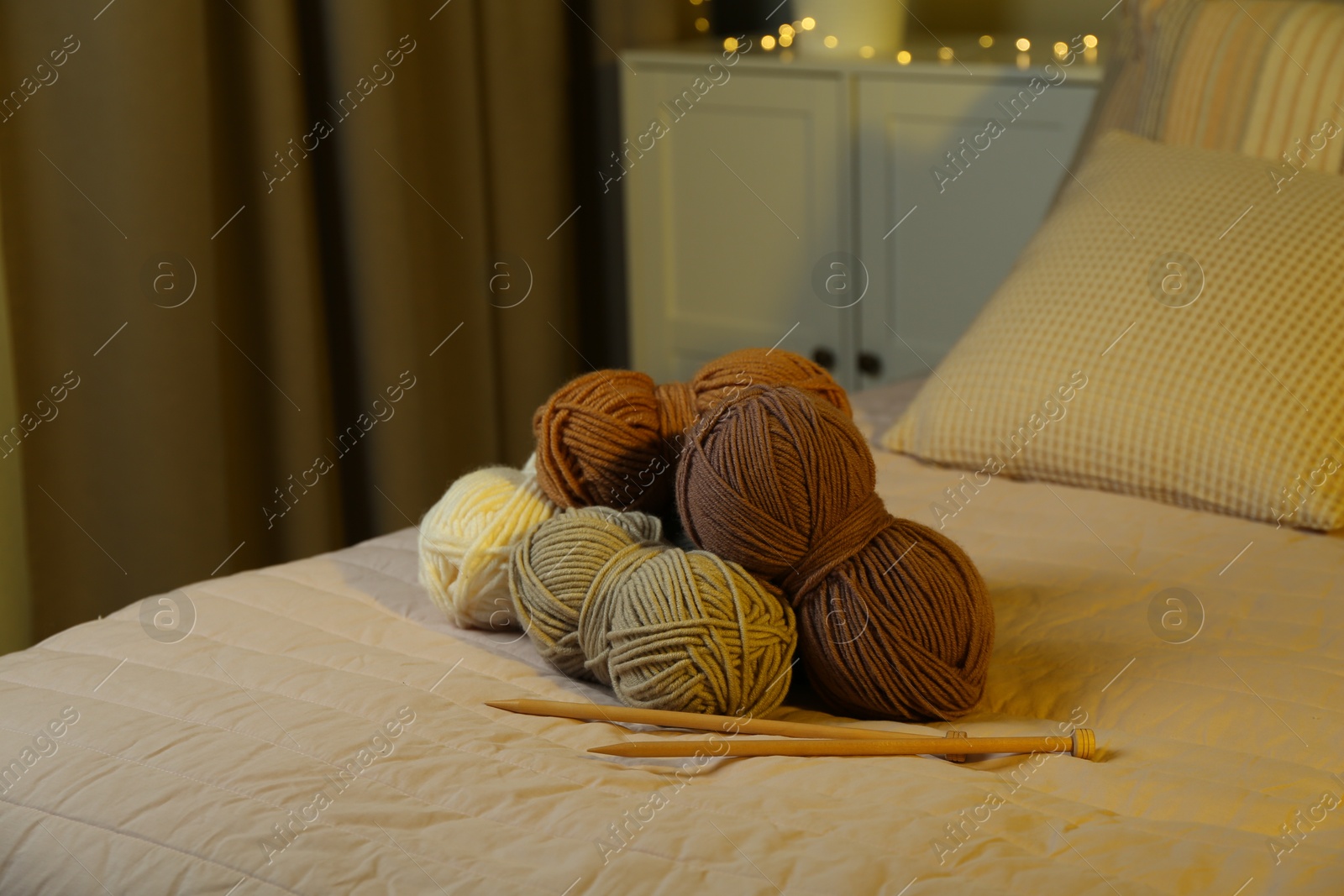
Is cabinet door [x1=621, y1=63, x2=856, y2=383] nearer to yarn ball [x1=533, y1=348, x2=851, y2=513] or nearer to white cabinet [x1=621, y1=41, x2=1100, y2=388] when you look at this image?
white cabinet [x1=621, y1=41, x2=1100, y2=388]

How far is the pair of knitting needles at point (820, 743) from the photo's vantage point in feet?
2.46

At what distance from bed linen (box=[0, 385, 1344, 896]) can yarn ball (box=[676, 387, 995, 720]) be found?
36 mm

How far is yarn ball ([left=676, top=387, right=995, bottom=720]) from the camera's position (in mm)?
797

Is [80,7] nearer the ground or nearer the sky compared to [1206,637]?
nearer the sky

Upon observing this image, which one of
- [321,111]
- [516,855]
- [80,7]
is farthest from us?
[321,111]

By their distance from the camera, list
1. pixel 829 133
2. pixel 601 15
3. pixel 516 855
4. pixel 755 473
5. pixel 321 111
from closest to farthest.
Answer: pixel 516 855 → pixel 755 473 → pixel 321 111 → pixel 829 133 → pixel 601 15

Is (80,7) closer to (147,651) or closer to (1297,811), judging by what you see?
(147,651)

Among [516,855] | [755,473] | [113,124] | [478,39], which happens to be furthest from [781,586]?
[478,39]

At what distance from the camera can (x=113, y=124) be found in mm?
1617

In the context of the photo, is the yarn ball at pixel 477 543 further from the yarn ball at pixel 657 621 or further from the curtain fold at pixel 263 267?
the curtain fold at pixel 263 267

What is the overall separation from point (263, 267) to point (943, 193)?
3.36 feet

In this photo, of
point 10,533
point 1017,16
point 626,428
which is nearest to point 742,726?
point 626,428

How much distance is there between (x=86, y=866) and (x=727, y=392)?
51cm

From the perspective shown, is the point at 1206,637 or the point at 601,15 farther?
the point at 601,15
